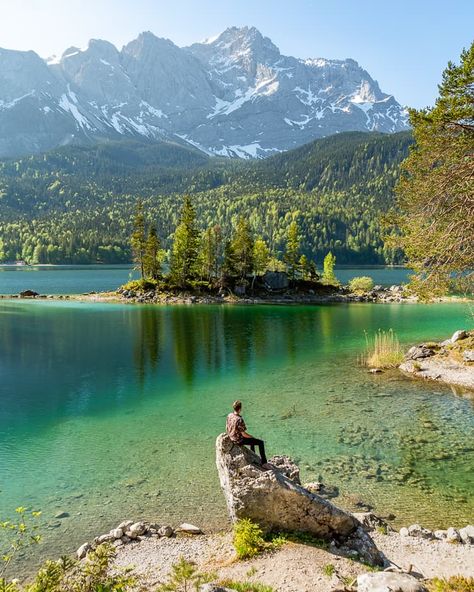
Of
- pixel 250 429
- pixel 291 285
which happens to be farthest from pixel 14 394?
pixel 291 285

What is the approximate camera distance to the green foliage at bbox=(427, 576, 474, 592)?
1027 centimetres

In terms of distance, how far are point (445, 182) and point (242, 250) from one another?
7958 centimetres

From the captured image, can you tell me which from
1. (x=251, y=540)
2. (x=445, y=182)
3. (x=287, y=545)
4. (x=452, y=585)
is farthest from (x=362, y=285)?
(x=452, y=585)

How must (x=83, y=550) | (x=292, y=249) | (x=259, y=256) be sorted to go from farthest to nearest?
(x=292, y=249), (x=259, y=256), (x=83, y=550)

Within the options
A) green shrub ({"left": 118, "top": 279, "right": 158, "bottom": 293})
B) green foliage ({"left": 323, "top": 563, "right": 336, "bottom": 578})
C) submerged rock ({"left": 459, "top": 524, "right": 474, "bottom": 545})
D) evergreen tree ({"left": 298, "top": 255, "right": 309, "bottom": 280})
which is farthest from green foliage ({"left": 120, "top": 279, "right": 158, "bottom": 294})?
green foliage ({"left": 323, "top": 563, "right": 336, "bottom": 578})

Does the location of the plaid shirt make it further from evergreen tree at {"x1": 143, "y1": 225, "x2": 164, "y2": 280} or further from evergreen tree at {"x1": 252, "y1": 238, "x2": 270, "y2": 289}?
evergreen tree at {"x1": 143, "y1": 225, "x2": 164, "y2": 280}

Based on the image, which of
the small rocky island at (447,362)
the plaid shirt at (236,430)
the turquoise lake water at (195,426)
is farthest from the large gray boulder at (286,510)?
the small rocky island at (447,362)

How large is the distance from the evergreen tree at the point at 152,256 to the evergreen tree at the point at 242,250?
1884cm

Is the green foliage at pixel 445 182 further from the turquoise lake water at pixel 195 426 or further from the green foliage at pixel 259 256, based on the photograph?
the green foliage at pixel 259 256

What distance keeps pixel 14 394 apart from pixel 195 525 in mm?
23110

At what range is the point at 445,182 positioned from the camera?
26.4 m

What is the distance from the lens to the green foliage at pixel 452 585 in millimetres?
10266

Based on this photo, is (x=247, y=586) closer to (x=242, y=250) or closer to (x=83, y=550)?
(x=83, y=550)

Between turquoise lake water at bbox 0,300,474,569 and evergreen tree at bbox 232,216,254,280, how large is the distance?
5066 cm
